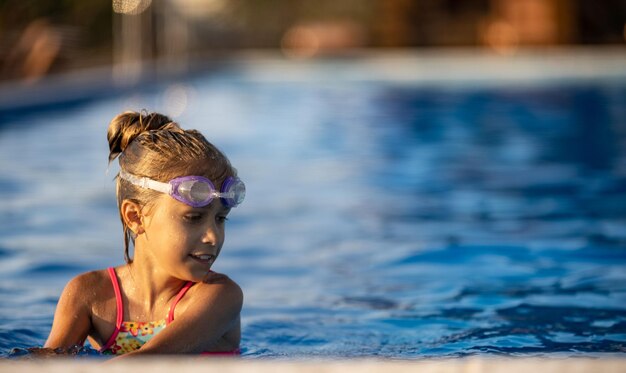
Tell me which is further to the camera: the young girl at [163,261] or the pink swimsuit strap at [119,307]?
the pink swimsuit strap at [119,307]

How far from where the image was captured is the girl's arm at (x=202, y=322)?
2.58m

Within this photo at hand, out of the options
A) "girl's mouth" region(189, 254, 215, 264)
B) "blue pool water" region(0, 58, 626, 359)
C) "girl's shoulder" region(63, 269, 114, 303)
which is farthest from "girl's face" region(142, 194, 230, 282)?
"blue pool water" region(0, 58, 626, 359)

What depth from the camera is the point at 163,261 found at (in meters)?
2.70

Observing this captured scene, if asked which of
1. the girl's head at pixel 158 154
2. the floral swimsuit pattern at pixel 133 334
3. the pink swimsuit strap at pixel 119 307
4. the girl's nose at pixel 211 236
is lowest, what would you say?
the floral swimsuit pattern at pixel 133 334

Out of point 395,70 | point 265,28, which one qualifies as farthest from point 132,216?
point 265,28

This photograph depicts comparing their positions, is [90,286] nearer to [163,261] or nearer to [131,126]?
[163,261]

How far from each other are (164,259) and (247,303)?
1.55m

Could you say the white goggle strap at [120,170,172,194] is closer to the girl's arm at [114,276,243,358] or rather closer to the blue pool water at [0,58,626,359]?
the girl's arm at [114,276,243,358]

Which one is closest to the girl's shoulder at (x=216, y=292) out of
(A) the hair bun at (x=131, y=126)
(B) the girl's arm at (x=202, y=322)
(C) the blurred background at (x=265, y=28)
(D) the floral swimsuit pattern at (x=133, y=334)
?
(B) the girl's arm at (x=202, y=322)

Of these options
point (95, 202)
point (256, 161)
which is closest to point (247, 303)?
point (95, 202)

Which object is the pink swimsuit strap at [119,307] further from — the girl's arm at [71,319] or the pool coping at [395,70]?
the pool coping at [395,70]

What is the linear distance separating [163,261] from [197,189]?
0.25 meters

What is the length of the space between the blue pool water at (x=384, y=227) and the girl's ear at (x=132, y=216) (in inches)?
30.0

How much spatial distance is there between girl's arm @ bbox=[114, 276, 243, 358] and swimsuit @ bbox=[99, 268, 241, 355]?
78 mm
